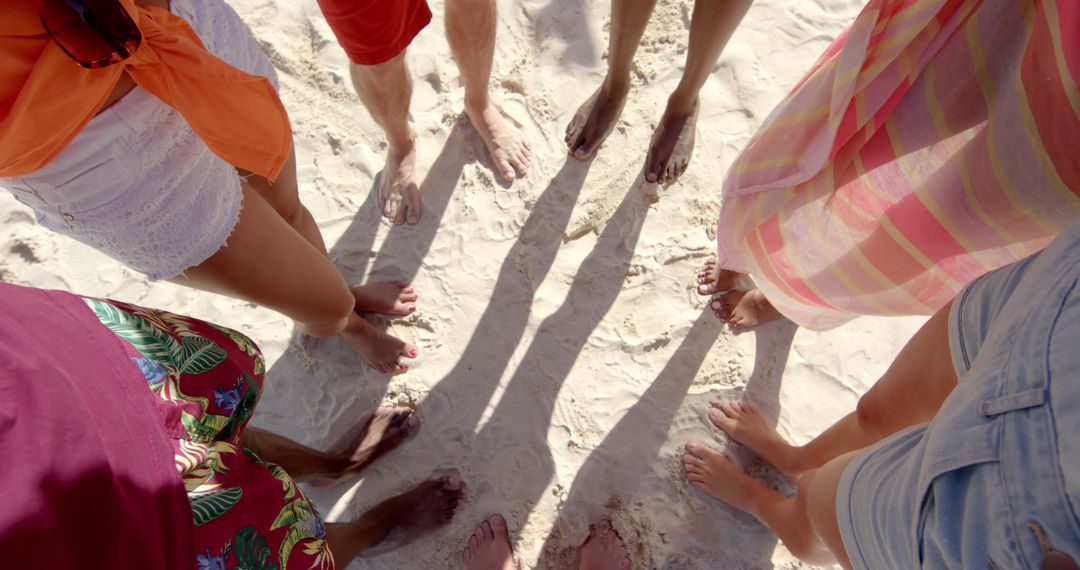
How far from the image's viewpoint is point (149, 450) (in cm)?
77

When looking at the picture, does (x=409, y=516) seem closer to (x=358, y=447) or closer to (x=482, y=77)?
(x=358, y=447)

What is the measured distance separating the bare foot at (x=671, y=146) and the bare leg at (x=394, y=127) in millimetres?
867

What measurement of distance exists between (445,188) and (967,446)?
182 centimetres

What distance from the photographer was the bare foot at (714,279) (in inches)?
75.9

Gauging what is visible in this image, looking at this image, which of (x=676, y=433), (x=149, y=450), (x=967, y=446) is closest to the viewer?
(x=967, y=446)

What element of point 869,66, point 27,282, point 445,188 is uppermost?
point 869,66

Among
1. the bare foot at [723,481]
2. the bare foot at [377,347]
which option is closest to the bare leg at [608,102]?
the bare foot at [377,347]

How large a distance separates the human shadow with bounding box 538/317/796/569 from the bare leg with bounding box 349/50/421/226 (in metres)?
1.08

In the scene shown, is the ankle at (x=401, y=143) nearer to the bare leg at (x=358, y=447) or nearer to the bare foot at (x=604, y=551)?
the bare leg at (x=358, y=447)

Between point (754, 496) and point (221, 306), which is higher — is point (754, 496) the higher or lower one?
the higher one

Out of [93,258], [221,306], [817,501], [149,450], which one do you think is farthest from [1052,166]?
[93,258]

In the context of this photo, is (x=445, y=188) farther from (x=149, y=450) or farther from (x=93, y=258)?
(x=149, y=450)

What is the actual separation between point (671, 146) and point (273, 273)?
1.40 metres

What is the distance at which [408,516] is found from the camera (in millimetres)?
1777
